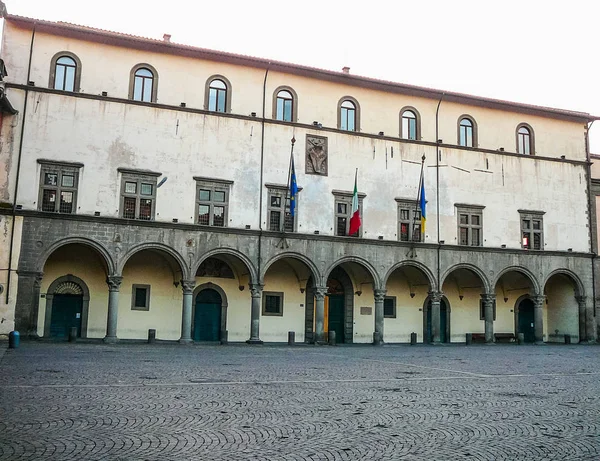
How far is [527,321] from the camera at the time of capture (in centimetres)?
3425

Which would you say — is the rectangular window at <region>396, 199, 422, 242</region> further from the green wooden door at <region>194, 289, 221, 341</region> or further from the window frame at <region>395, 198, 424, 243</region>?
the green wooden door at <region>194, 289, 221, 341</region>

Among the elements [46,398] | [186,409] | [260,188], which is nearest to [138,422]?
[186,409]

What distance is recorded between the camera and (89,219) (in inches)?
969

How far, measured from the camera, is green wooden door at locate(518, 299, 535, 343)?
3403 cm

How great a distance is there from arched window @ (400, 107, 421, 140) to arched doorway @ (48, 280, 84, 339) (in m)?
16.4

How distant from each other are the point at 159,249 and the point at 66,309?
14.7ft

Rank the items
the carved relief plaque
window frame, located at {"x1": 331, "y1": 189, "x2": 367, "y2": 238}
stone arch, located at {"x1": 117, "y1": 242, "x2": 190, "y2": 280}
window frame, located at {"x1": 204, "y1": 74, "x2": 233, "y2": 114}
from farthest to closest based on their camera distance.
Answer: window frame, located at {"x1": 331, "y1": 189, "x2": 367, "y2": 238}
the carved relief plaque
window frame, located at {"x1": 204, "y1": 74, "x2": 233, "y2": 114}
stone arch, located at {"x1": 117, "y1": 242, "x2": 190, "y2": 280}

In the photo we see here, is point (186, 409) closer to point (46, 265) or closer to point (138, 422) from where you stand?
point (138, 422)

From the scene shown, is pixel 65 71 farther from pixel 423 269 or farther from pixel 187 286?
pixel 423 269

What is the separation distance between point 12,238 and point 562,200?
85.9 ft

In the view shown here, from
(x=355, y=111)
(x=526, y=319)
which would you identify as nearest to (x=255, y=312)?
(x=355, y=111)

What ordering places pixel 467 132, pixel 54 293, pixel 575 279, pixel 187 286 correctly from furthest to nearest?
pixel 575 279 < pixel 467 132 < pixel 187 286 < pixel 54 293

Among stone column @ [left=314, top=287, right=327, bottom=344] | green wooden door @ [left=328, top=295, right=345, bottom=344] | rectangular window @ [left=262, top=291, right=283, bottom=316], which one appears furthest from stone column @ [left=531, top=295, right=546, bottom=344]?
rectangular window @ [left=262, top=291, right=283, bottom=316]

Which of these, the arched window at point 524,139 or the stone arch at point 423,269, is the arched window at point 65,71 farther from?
the arched window at point 524,139
